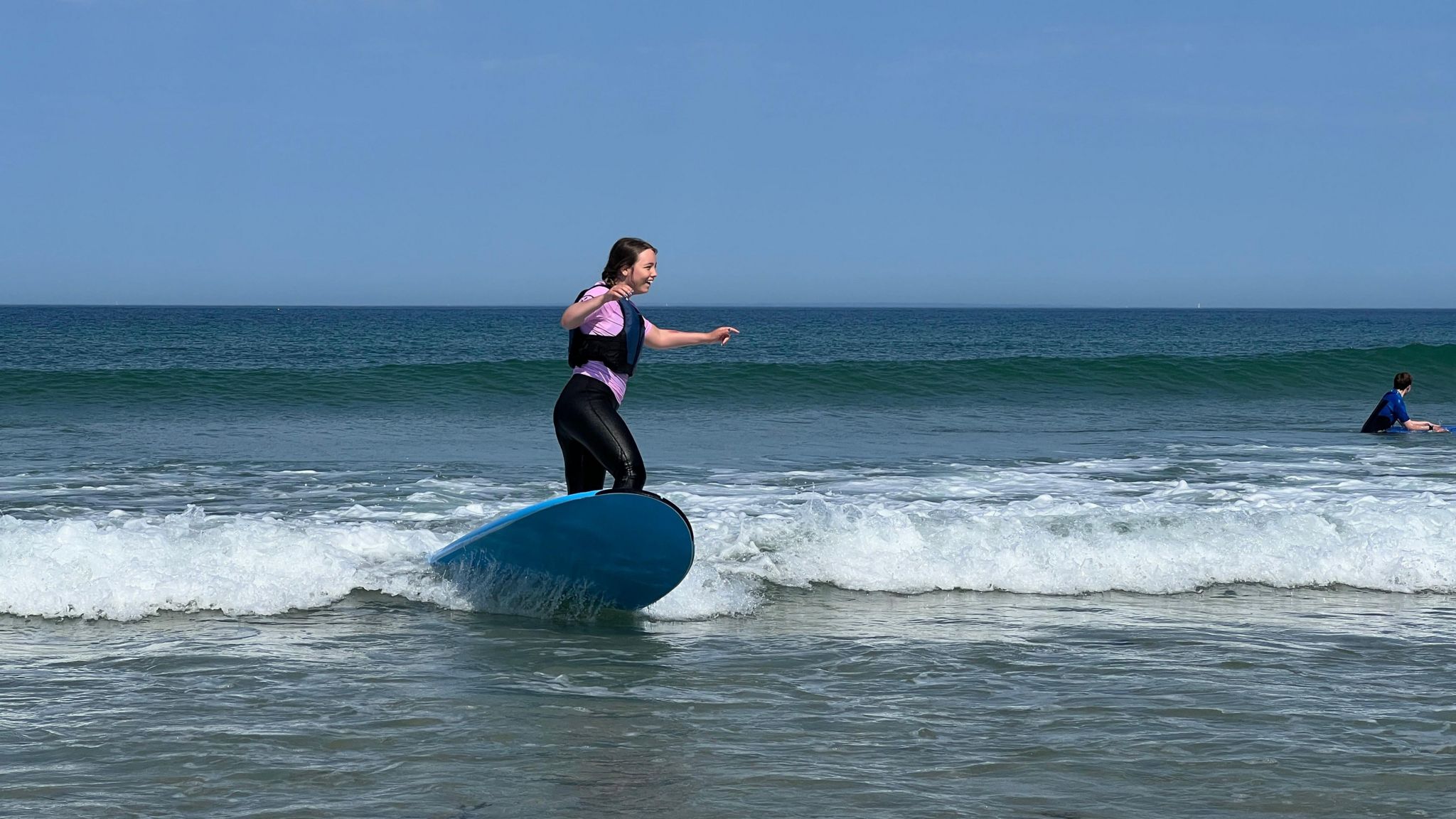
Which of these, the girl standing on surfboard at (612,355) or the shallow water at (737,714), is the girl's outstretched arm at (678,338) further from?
the shallow water at (737,714)

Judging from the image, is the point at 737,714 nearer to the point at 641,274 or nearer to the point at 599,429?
the point at 599,429

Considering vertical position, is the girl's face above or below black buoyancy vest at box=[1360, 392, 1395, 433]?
above

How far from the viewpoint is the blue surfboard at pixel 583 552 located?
6082mm

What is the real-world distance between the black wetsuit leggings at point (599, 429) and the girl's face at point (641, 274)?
53 cm

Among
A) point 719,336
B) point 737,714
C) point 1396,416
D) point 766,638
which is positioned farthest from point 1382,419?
point 737,714

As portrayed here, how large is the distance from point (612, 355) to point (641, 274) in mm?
448

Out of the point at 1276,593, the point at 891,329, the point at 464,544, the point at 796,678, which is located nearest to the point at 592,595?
the point at 464,544

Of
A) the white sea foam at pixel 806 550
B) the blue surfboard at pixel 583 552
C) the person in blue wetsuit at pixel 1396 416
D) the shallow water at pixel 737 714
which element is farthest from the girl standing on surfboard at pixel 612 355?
the person in blue wetsuit at pixel 1396 416

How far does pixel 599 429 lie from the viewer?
591cm

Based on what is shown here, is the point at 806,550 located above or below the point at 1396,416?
below

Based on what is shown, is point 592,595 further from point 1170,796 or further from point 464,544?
point 1170,796

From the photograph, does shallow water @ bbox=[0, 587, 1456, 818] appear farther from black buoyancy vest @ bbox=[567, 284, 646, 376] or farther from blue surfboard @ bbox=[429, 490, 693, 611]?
black buoyancy vest @ bbox=[567, 284, 646, 376]

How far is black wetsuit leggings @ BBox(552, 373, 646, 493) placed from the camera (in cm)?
591

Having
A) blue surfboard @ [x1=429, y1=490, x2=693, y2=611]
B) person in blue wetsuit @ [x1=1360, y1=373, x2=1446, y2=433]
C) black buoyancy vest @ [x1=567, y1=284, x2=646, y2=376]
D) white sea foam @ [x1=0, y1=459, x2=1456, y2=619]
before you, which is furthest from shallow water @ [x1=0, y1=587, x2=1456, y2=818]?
person in blue wetsuit @ [x1=1360, y1=373, x2=1446, y2=433]
